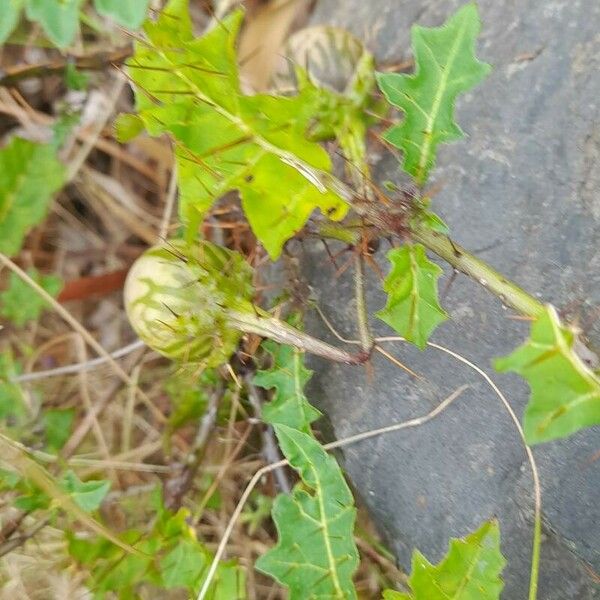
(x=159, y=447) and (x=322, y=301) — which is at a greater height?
(x=322, y=301)

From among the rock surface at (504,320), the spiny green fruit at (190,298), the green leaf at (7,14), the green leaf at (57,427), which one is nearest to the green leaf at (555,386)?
the rock surface at (504,320)

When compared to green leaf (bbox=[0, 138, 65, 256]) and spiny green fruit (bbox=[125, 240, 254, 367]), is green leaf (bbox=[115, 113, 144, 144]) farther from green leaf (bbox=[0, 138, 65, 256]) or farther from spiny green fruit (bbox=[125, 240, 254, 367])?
green leaf (bbox=[0, 138, 65, 256])

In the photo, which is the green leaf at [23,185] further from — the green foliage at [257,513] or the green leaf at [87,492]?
the green foliage at [257,513]

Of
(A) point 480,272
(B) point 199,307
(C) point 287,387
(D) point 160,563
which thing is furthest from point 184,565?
(A) point 480,272

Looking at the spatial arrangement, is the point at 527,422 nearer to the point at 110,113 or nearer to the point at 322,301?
the point at 322,301

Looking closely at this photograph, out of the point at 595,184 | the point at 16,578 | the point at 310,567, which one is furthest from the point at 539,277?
the point at 16,578

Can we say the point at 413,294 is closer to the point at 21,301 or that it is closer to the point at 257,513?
the point at 257,513
